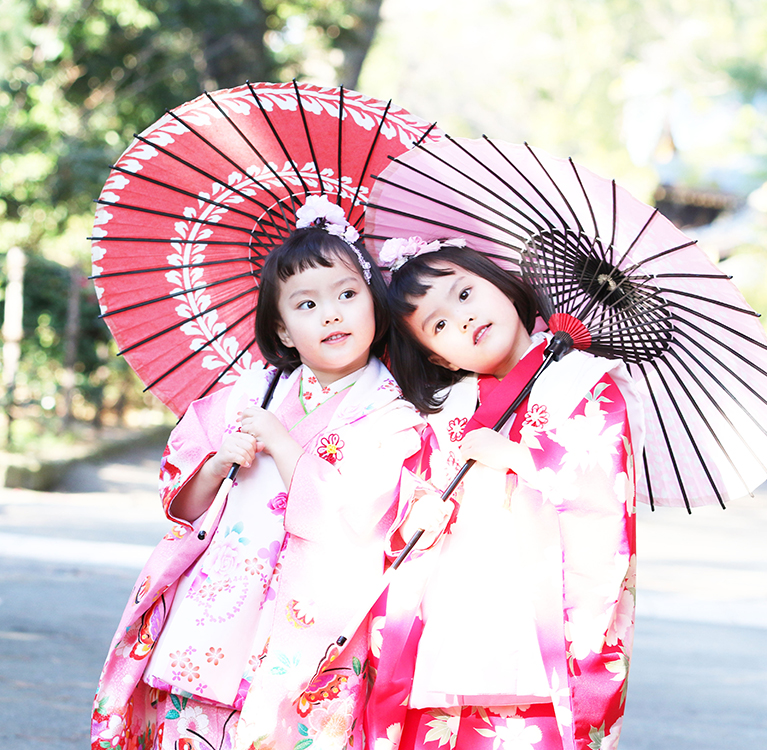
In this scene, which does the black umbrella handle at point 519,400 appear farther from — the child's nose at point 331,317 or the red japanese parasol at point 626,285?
the child's nose at point 331,317

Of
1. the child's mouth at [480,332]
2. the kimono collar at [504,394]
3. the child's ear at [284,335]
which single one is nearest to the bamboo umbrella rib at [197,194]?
the child's ear at [284,335]

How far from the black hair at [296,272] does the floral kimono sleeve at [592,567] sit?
0.49 m

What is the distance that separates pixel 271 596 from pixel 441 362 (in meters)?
0.69

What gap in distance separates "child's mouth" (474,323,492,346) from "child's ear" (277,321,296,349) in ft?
1.49

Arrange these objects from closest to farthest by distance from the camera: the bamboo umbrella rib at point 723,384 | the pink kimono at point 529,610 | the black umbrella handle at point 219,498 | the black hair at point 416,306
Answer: the pink kimono at point 529,610 < the black umbrella handle at point 219,498 < the black hair at point 416,306 < the bamboo umbrella rib at point 723,384

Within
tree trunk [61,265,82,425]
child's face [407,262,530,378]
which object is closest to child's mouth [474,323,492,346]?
child's face [407,262,530,378]

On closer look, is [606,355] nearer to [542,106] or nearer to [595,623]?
[595,623]

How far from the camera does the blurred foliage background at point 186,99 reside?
29.2ft

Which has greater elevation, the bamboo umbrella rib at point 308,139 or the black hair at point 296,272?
the bamboo umbrella rib at point 308,139

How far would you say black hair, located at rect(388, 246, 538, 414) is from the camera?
6.99ft

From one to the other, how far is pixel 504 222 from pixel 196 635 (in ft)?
4.03

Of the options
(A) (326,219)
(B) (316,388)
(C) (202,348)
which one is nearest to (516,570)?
(B) (316,388)

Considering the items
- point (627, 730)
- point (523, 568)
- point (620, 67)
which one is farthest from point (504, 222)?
point (620, 67)

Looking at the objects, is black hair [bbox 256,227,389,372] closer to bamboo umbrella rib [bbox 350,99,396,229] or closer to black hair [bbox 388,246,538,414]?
black hair [bbox 388,246,538,414]
